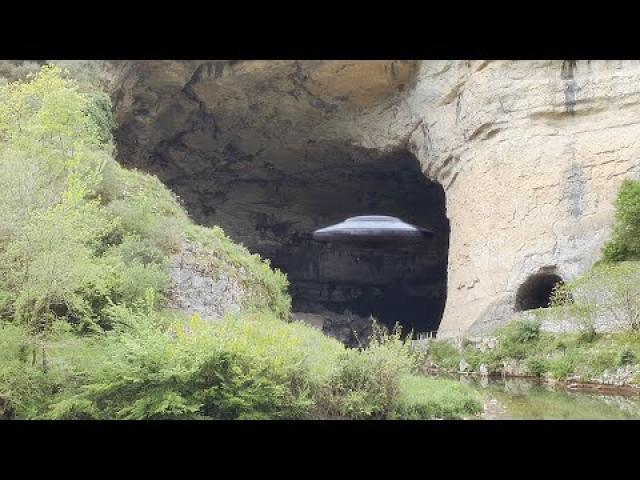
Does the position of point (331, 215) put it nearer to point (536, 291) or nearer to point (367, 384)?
point (536, 291)

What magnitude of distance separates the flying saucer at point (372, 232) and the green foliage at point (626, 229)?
43.9 ft

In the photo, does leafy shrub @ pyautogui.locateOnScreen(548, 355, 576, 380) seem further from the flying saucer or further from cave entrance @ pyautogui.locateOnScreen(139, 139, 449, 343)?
cave entrance @ pyautogui.locateOnScreen(139, 139, 449, 343)

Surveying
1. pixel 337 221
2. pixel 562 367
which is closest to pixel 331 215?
pixel 337 221

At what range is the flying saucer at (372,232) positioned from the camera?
1027 cm

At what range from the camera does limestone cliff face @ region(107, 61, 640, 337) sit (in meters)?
25.1

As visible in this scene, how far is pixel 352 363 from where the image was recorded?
527 inches

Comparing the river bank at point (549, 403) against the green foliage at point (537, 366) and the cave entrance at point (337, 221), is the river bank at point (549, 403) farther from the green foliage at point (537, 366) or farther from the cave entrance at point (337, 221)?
the cave entrance at point (337, 221)

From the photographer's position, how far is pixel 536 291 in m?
26.2

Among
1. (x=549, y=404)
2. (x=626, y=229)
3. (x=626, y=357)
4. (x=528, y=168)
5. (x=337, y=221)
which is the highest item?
(x=337, y=221)

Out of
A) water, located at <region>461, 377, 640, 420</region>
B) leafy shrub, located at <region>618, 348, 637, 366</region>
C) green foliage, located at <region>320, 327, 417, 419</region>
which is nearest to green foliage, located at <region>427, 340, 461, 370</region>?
water, located at <region>461, 377, 640, 420</region>

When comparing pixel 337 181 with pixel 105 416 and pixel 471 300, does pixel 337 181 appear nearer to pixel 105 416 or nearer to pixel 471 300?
pixel 471 300

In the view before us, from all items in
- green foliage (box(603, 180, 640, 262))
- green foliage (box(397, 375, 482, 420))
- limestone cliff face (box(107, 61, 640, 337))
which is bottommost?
green foliage (box(397, 375, 482, 420))

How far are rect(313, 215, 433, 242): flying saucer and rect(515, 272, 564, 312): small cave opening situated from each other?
15.3 meters

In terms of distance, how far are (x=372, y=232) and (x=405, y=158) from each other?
2385 cm
